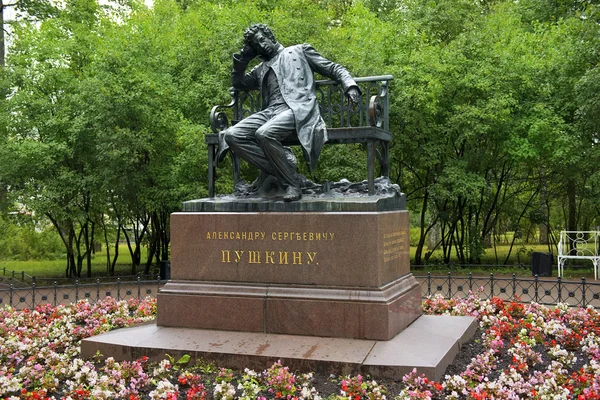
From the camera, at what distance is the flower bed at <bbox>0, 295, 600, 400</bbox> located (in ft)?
16.5

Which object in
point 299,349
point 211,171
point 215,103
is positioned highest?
point 215,103

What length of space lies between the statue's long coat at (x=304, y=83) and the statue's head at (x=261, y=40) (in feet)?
0.33

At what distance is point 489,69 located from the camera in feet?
57.5

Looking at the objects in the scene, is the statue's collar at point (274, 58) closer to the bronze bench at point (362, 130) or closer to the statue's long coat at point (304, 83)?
the statue's long coat at point (304, 83)

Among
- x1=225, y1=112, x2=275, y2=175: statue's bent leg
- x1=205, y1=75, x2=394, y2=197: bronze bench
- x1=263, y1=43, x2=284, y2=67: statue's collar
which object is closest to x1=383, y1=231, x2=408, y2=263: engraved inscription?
x1=205, y1=75, x2=394, y2=197: bronze bench

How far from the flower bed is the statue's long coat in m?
2.53

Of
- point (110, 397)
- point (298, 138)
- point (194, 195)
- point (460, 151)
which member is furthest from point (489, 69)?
point (110, 397)

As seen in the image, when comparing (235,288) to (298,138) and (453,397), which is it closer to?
(298,138)

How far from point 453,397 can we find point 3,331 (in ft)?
19.4

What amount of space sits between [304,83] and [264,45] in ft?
2.25

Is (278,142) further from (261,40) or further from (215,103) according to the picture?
(215,103)

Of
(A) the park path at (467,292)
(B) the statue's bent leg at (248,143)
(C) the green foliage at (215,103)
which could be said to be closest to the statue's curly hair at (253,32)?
(B) the statue's bent leg at (248,143)

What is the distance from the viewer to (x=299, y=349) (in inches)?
231

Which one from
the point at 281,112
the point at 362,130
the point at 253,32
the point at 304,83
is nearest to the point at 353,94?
the point at 362,130
